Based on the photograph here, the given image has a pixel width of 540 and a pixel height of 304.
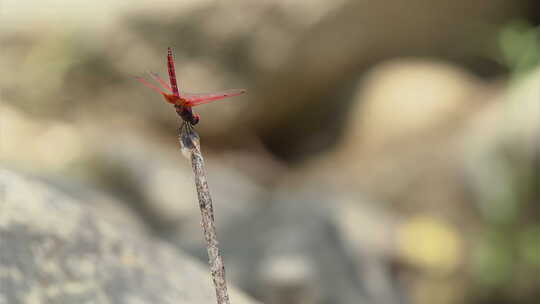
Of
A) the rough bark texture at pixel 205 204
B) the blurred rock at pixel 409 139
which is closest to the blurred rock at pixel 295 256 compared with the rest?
the blurred rock at pixel 409 139

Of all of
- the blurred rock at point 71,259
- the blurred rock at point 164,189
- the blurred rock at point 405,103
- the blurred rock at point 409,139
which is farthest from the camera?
the blurred rock at point 405,103

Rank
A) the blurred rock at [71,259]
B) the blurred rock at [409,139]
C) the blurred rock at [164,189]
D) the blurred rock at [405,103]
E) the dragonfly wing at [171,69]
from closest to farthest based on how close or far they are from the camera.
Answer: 1. the dragonfly wing at [171,69]
2. the blurred rock at [71,259]
3. the blurred rock at [164,189]
4. the blurred rock at [409,139]
5. the blurred rock at [405,103]

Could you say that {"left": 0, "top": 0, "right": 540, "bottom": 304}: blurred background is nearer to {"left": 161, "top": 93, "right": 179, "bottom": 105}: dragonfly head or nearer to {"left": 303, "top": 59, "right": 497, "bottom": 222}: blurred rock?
{"left": 303, "top": 59, "right": 497, "bottom": 222}: blurred rock

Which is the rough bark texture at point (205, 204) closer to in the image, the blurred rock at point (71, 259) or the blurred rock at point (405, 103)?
the blurred rock at point (71, 259)

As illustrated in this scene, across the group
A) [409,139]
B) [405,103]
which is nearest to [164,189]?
[409,139]

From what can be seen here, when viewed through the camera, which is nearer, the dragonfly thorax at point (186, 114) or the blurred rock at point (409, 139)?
the dragonfly thorax at point (186, 114)

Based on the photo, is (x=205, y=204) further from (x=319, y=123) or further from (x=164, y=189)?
(x=319, y=123)

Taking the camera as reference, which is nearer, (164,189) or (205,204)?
(205,204)

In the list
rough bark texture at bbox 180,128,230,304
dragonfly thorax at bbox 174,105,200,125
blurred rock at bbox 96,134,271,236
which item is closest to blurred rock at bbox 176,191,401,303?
blurred rock at bbox 96,134,271,236
